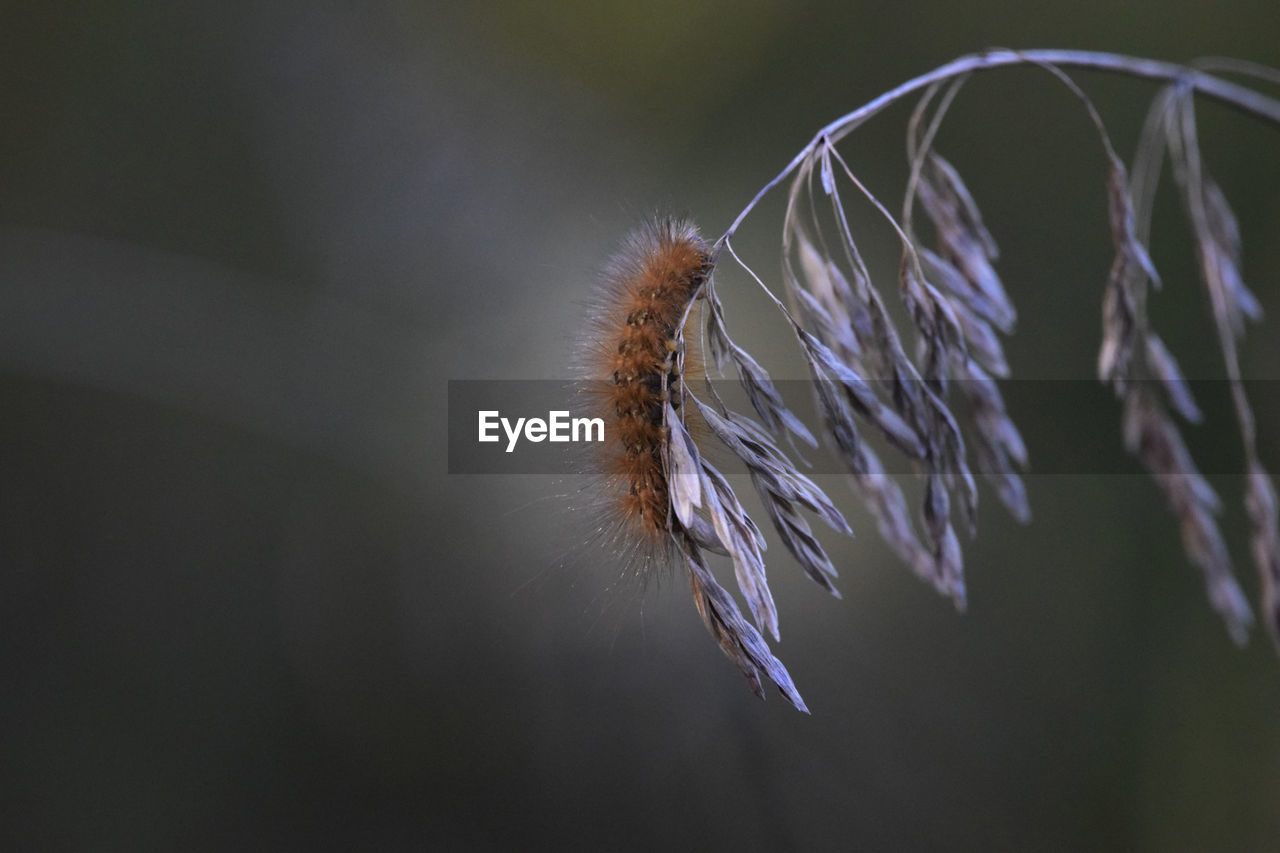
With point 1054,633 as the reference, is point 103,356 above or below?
above

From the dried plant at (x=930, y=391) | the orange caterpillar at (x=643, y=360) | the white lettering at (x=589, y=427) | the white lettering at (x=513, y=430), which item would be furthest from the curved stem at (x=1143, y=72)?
the white lettering at (x=513, y=430)

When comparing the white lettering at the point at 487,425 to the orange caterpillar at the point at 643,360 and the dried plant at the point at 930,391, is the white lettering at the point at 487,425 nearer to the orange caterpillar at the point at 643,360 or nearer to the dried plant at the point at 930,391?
the orange caterpillar at the point at 643,360

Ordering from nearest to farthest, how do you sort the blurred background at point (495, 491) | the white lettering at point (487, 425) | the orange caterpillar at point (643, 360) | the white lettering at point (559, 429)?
1. the orange caterpillar at point (643, 360)
2. the white lettering at point (559, 429)
3. the blurred background at point (495, 491)
4. the white lettering at point (487, 425)

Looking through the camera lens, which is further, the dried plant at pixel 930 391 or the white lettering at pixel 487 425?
the white lettering at pixel 487 425

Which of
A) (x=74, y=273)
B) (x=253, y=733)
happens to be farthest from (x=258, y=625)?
(x=74, y=273)

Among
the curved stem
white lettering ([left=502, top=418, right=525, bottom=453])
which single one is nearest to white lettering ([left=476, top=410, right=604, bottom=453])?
white lettering ([left=502, top=418, right=525, bottom=453])

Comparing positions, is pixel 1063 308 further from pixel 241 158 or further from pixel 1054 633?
pixel 241 158
